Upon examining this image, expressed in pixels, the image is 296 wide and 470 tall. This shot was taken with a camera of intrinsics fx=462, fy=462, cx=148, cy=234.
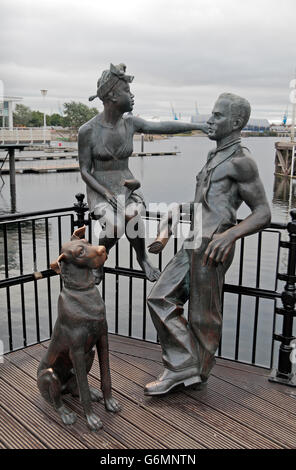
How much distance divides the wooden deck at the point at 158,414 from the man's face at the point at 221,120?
2118mm

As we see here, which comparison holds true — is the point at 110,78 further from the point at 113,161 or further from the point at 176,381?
the point at 176,381

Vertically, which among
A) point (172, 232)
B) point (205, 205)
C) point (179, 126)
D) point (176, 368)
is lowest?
point (176, 368)

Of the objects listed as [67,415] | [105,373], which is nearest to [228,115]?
[105,373]

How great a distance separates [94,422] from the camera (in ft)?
10.8

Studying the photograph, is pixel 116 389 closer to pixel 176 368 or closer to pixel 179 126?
pixel 176 368

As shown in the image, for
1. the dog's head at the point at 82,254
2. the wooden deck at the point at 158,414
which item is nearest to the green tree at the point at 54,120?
the wooden deck at the point at 158,414

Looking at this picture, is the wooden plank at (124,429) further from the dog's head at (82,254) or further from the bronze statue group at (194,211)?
the dog's head at (82,254)

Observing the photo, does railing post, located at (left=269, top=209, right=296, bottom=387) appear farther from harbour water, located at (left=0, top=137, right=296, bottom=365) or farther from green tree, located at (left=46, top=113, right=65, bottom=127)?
green tree, located at (left=46, top=113, right=65, bottom=127)

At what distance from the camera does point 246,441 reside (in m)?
3.27

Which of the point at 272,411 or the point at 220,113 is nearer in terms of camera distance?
the point at 220,113

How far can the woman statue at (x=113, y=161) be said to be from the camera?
4.05 metres

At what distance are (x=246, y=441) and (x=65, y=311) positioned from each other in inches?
62.0

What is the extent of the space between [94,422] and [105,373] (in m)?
0.34
